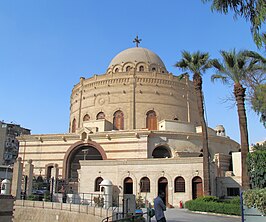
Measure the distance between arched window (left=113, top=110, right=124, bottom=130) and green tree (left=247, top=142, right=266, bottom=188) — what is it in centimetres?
2207

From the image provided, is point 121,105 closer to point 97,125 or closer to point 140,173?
point 97,125

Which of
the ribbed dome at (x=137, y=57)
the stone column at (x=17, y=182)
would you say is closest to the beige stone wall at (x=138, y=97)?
the ribbed dome at (x=137, y=57)

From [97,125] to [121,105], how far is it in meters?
4.11

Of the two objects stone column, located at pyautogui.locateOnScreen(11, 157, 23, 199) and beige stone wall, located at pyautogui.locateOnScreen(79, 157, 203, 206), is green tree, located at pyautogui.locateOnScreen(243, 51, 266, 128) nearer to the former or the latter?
beige stone wall, located at pyautogui.locateOnScreen(79, 157, 203, 206)

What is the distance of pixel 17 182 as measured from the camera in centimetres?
2627

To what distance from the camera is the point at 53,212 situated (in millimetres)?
23219

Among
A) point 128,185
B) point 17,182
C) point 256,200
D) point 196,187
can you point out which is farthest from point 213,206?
point 17,182

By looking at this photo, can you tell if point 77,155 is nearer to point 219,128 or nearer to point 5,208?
point 219,128

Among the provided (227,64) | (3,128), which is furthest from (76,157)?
(3,128)

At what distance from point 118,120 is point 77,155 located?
22.0 ft

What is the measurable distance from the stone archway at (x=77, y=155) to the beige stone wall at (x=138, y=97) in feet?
15.8

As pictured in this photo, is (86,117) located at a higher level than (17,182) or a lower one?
higher

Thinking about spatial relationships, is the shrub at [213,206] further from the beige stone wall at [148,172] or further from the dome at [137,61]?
the dome at [137,61]

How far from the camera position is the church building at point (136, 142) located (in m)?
29.3
